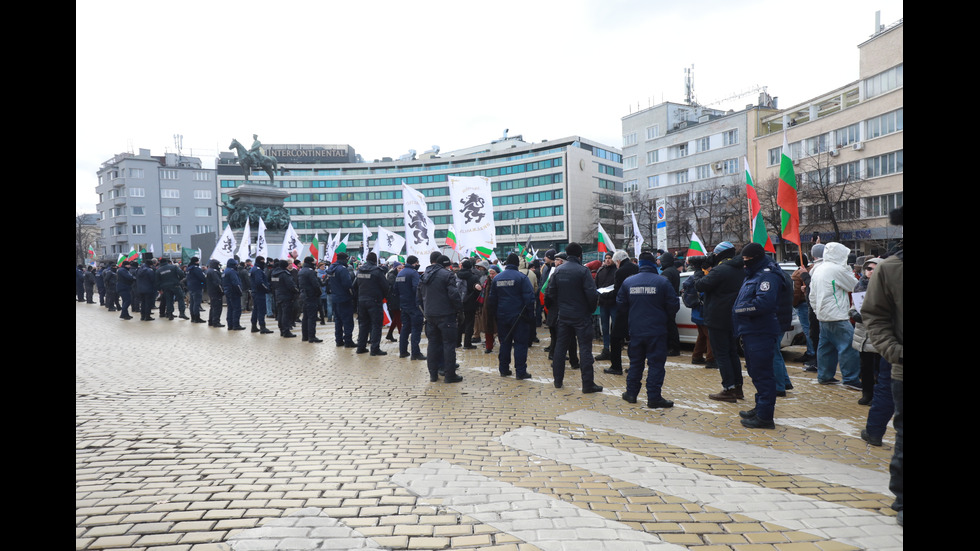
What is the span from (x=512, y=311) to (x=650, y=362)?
8.97ft

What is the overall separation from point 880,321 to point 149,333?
16016 mm

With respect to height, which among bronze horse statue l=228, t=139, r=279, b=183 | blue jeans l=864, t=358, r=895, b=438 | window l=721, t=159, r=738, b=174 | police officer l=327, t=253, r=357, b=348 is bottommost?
blue jeans l=864, t=358, r=895, b=438

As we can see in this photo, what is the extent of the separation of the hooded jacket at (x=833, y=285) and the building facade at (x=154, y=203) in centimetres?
9187

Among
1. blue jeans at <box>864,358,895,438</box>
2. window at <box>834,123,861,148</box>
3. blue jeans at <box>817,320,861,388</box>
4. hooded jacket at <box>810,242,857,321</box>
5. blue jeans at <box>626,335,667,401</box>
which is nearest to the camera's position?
blue jeans at <box>864,358,895,438</box>

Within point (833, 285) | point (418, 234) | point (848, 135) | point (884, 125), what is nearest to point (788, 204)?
point (833, 285)

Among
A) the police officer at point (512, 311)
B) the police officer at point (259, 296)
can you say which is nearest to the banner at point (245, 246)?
the police officer at point (259, 296)

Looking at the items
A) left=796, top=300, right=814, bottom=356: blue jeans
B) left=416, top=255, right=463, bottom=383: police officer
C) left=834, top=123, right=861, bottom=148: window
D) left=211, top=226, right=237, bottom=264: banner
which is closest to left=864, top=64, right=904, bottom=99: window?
left=834, top=123, right=861, bottom=148: window

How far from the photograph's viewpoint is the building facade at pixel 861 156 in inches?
1614

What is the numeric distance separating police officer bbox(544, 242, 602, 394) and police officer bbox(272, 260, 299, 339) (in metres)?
8.25

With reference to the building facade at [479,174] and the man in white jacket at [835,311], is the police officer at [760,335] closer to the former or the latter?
the man in white jacket at [835,311]

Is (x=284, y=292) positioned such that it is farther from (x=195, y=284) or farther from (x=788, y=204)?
(x=788, y=204)

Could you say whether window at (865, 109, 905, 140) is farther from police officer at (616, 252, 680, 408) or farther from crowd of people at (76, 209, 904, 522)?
police officer at (616, 252, 680, 408)

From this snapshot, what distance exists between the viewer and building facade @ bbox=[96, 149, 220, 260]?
88.2 meters
